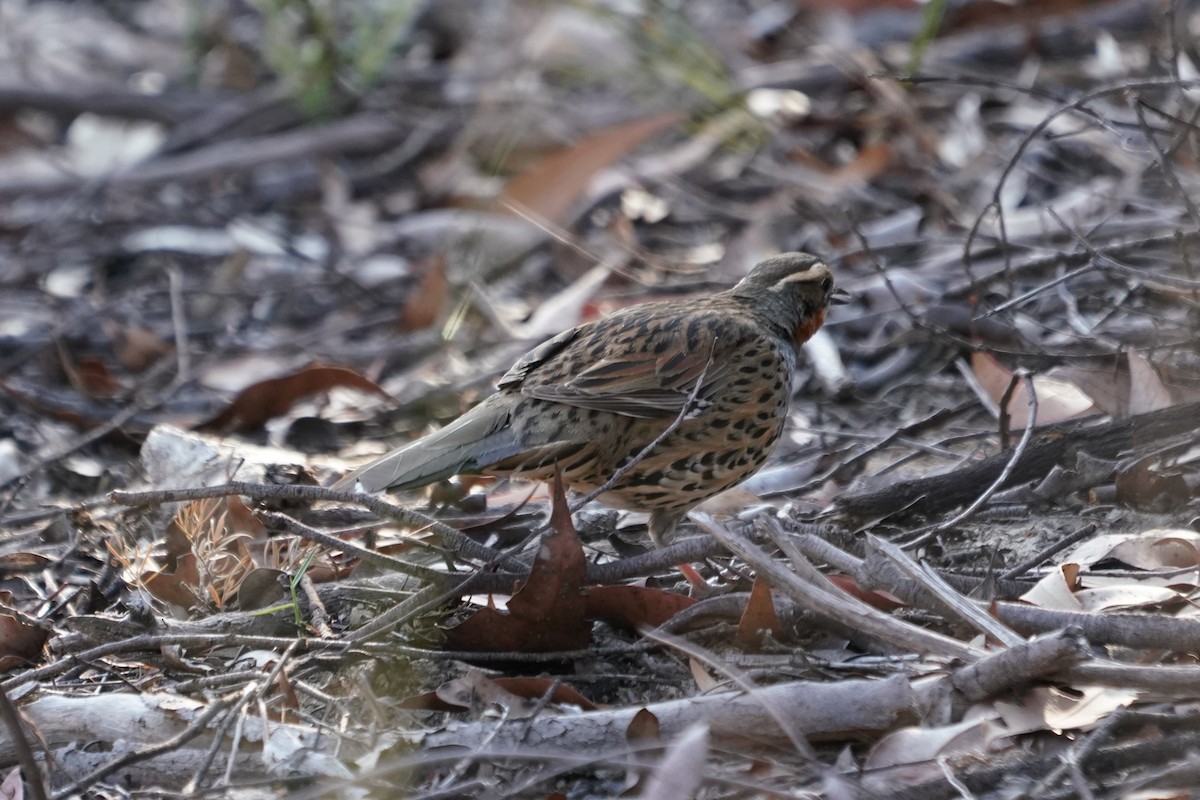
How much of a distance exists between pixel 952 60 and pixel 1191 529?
5.08 meters

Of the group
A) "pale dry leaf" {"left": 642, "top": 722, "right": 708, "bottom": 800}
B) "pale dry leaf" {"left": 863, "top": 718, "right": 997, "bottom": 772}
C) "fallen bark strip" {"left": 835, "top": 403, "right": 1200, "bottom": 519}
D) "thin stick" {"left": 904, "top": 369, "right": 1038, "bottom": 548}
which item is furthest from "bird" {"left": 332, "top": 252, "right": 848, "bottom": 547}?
"pale dry leaf" {"left": 642, "top": 722, "right": 708, "bottom": 800}

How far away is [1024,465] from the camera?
183 inches

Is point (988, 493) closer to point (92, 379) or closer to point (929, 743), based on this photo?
point (929, 743)

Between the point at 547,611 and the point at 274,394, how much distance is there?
9.32 ft

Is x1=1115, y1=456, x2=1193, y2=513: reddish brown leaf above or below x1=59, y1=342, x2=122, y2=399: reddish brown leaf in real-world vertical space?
above

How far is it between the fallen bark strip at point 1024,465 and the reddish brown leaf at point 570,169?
3903mm

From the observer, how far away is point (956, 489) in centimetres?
457

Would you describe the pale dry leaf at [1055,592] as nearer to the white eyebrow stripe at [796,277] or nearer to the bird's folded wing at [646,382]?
the bird's folded wing at [646,382]

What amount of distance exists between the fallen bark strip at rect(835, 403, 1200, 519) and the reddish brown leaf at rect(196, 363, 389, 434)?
2.57m

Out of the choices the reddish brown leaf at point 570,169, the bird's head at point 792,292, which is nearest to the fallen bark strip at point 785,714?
the bird's head at point 792,292

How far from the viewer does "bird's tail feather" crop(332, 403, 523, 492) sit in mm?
4367

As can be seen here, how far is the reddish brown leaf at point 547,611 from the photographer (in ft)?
12.4

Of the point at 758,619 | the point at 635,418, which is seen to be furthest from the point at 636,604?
the point at 635,418

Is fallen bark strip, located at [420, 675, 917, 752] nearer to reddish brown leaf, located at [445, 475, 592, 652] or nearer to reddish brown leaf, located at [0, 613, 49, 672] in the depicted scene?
reddish brown leaf, located at [445, 475, 592, 652]
